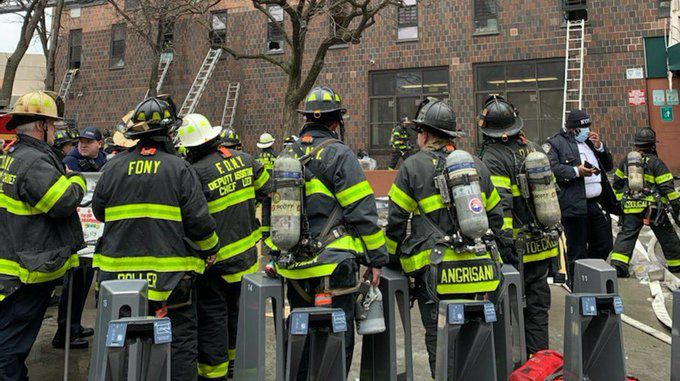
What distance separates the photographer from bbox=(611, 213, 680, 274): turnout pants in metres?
6.82

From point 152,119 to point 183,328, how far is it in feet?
4.80

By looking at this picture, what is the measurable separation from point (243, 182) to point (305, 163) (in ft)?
3.19

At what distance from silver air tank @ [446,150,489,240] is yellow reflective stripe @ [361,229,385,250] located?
1.66 ft

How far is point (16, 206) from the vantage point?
3311 mm

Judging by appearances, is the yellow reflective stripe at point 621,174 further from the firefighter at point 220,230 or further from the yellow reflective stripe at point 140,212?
the yellow reflective stripe at point 140,212

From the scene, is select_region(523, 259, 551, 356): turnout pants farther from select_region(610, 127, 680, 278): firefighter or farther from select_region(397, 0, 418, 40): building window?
select_region(397, 0, 418, 40): building window

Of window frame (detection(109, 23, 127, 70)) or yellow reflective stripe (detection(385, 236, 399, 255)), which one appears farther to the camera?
window frame (detection(109, 23, 127, 70))

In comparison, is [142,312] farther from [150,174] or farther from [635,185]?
Answer: [635,185]

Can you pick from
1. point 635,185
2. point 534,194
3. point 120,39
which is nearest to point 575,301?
point 534,194

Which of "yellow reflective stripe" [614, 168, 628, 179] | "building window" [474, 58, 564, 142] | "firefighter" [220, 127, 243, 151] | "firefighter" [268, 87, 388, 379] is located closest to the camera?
"firefighter" [268, 87, 388, 379]

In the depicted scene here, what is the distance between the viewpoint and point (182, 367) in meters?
3.32

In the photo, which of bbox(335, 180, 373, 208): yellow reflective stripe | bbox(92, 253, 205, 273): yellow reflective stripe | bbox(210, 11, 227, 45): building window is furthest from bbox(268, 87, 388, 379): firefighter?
bbox(210, 11, 227, 45): building window

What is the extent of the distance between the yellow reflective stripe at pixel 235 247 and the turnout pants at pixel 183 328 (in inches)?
16.8

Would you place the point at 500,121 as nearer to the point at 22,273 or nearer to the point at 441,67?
the point at 22,273
